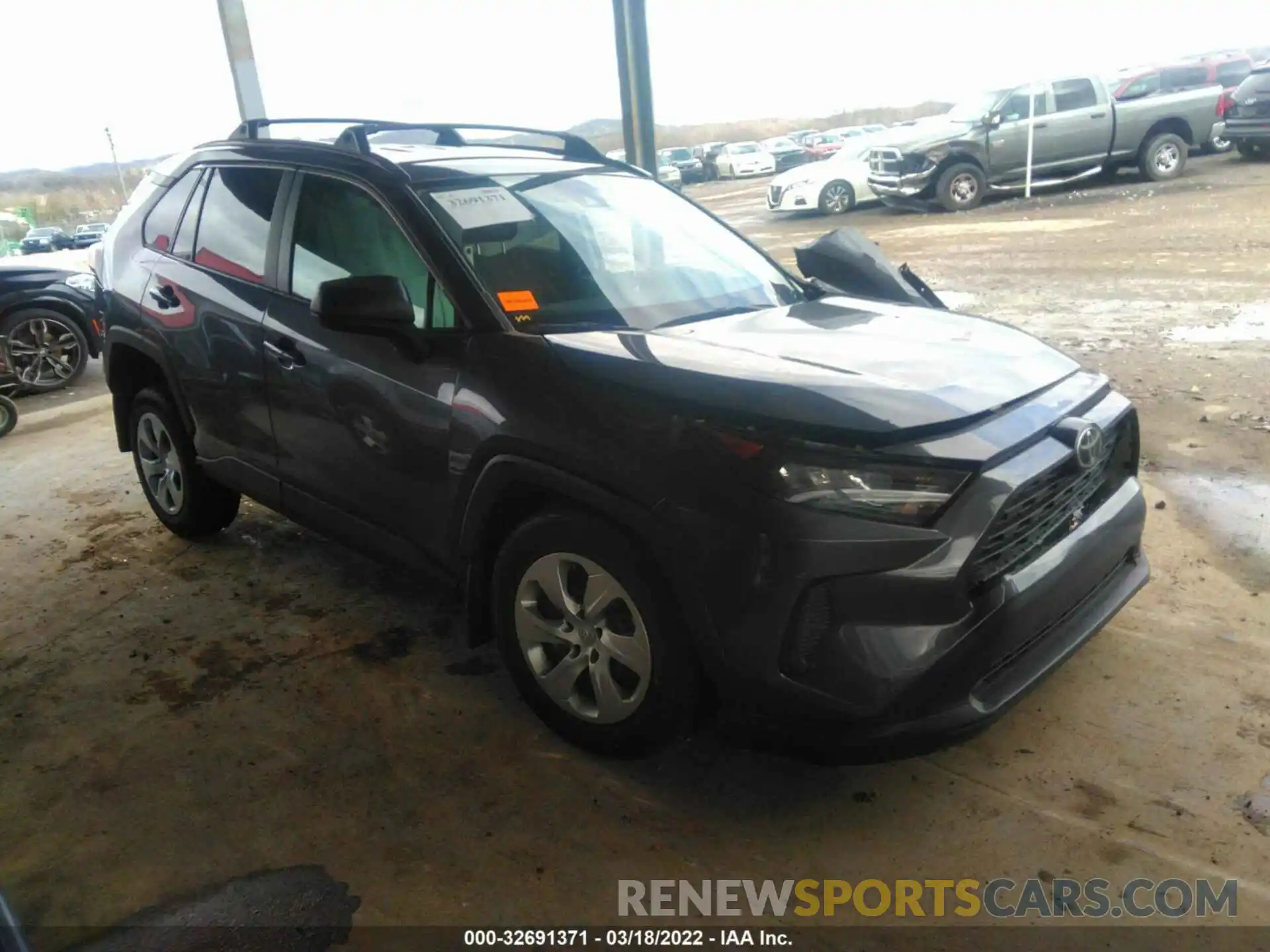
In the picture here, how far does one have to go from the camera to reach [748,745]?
2281 millimetres

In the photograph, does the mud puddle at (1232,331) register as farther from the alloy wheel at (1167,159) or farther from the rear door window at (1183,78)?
the rear door window at (1183,78)

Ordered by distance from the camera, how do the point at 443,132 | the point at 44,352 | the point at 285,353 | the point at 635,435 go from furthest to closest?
the point at 44,352 < the point at 443,132 < the point at 285,353 < the point at 635,435

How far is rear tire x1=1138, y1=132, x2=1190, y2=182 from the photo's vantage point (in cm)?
1452

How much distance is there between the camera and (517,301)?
9.14ft

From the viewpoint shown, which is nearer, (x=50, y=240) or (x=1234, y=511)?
(x=1234, y=511)

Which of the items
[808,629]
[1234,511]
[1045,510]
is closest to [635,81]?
[1234,511]

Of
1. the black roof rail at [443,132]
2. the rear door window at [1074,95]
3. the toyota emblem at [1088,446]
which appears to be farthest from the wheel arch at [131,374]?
the rear door window at [1074,95]

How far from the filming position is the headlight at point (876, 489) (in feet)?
6.81

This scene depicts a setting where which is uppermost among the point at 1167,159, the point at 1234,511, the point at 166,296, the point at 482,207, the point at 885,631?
the point at 482,207

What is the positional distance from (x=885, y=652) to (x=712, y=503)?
1.58 feet

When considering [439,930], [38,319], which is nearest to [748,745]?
[439,930]

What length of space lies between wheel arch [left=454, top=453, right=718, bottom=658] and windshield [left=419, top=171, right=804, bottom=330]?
47 cm

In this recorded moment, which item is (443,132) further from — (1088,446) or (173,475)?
(1088,446)

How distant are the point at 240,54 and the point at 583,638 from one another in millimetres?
8021
